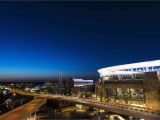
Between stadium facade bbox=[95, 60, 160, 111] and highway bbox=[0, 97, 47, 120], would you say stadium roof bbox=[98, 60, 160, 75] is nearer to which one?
stadium facade bbox=[95, 60, 160, 111]

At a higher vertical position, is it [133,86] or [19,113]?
[133,86]

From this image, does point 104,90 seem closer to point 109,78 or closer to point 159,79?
point 109,78

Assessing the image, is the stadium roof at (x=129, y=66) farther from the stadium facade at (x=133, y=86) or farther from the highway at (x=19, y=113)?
the highway at (x=19, y=113)

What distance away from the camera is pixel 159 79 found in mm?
47375

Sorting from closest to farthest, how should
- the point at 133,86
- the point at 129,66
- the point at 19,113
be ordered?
the point at 19,113
the point at 133,86
the point at 129,66

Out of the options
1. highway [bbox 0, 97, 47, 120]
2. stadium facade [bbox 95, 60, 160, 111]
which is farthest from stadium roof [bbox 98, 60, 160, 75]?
highway [bbox 0, 97, 47, 120]

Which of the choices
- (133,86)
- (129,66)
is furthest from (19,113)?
(129,66)

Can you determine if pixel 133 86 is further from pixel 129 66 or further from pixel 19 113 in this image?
pixel 19 113

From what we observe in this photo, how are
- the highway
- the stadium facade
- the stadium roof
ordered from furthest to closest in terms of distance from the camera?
the stadium roof → the stadium facade → the highway

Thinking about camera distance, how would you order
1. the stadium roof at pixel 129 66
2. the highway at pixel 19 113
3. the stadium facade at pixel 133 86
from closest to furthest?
the highway at pixel 19 113, the stadium facade at pixel 133 86, the stadium roof at pixel 129 66

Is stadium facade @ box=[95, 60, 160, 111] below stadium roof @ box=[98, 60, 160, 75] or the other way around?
below

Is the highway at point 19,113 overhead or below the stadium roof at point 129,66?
below

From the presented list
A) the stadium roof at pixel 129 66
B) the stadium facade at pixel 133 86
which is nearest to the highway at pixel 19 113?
the stadium facade at pixel 133 86

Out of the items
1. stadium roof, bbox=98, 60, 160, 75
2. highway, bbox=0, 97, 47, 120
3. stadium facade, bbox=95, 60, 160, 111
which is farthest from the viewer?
stadium roof, bbox=98, 60, 160, 75
